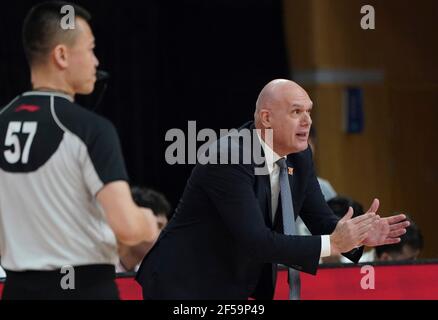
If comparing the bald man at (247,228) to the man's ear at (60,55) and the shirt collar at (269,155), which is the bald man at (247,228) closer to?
the shirt collar at (269,155)

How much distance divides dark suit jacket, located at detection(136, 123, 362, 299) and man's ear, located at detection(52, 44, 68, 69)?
751mm

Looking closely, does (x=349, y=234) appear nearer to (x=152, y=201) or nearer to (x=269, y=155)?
(x=269, y=155)

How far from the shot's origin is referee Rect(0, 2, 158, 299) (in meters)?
3.70

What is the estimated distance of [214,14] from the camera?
1121 cm

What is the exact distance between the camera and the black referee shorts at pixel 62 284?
12.4ft

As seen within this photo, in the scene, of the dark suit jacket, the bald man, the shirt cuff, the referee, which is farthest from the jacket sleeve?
the referee

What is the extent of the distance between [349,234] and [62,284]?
115cm

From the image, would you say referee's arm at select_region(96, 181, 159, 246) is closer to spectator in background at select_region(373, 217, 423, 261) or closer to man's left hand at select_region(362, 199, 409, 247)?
man's left hand at select_region(362, 199, 409, 247)

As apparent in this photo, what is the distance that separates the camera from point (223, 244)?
422cm

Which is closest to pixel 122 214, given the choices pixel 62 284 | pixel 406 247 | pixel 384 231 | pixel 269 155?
pixel 62 284

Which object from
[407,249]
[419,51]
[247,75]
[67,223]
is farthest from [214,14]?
[67,223]
